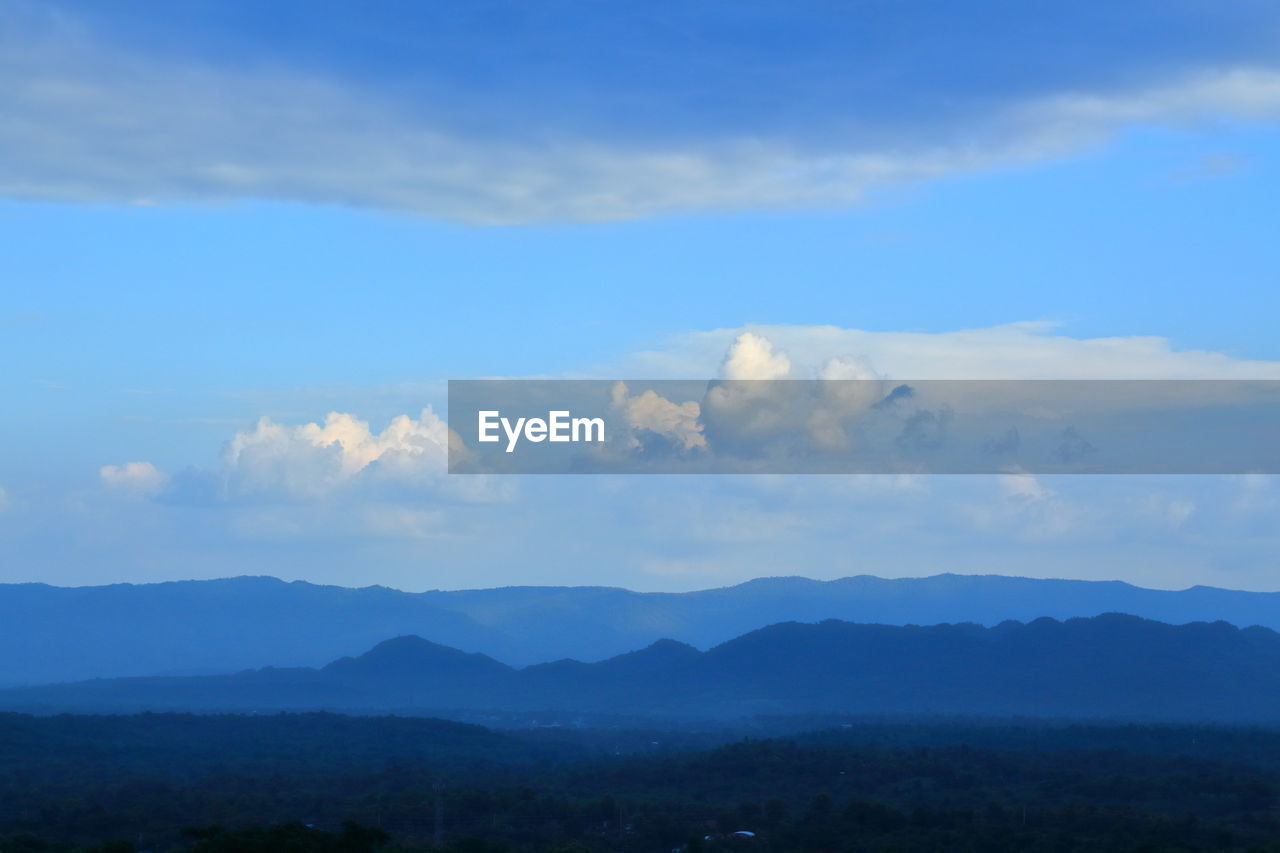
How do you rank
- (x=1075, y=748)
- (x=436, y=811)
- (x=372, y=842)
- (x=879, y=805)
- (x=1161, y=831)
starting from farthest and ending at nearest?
(x=1075, y=748) < (x=436, y=811) < (x=879, y=805) < (x=1161, y=831) < (x=372, y=842)

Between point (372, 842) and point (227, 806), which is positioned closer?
point (372, 842)

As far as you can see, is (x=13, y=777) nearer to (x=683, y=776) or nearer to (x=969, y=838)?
(x=683, y=776)

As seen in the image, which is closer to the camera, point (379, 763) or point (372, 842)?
point (372, 842)

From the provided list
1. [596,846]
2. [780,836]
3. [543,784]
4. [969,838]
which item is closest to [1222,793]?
[969,838]

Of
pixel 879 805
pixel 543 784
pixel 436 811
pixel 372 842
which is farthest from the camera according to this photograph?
pixel 543 784

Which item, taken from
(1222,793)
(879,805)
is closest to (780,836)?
(879,805)

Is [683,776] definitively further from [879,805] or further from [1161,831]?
[1161,831]
